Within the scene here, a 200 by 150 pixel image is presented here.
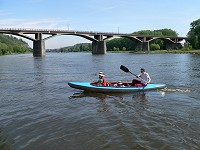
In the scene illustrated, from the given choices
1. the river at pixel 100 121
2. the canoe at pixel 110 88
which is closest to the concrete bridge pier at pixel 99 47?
the canoe at pixel 110 88

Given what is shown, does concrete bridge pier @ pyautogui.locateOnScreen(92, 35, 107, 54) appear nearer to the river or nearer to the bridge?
the bridge

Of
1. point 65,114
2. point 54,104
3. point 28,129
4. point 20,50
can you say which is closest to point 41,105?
point 54,104

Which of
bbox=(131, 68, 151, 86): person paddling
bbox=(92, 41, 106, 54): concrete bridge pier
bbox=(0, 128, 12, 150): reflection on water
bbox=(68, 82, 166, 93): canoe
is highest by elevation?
bbox=(92, 41, 106, 54): concrete bridge pier

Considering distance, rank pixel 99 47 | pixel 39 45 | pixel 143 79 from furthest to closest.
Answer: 1. pixel 99 47
2. pixel 39 45
3. pixel 143 79

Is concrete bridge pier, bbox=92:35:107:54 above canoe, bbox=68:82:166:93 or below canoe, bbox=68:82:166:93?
above

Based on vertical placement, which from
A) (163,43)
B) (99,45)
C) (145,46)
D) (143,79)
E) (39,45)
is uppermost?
(163,43)

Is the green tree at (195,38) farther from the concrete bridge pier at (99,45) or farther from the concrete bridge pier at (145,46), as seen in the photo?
the concrete bridge pier at (99,45)

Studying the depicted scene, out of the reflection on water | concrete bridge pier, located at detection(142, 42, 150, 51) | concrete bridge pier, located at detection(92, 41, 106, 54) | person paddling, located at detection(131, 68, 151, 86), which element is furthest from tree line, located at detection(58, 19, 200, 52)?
the reflection on water

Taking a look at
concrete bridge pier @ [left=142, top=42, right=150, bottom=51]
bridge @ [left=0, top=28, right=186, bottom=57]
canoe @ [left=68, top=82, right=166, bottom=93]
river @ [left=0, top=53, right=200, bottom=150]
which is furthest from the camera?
concrete bridge pier @ [left=142, top=42, right=150, bottom=51]

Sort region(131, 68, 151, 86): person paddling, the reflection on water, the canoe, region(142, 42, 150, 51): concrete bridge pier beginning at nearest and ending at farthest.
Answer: the reflection on water < the canoe < region(131, 68, 151, 86): person paddling < region(142, 42, 150, 51): concrete bridge pier

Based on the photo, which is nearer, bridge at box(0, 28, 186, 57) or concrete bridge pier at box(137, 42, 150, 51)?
bridge at box(0, 28, 186, 57)

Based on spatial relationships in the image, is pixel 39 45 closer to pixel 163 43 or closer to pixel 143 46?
pixel 143 46

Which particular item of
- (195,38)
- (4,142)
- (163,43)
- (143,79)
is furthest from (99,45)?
(4,142)

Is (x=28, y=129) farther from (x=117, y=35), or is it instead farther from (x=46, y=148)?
(x=117, y=35)
